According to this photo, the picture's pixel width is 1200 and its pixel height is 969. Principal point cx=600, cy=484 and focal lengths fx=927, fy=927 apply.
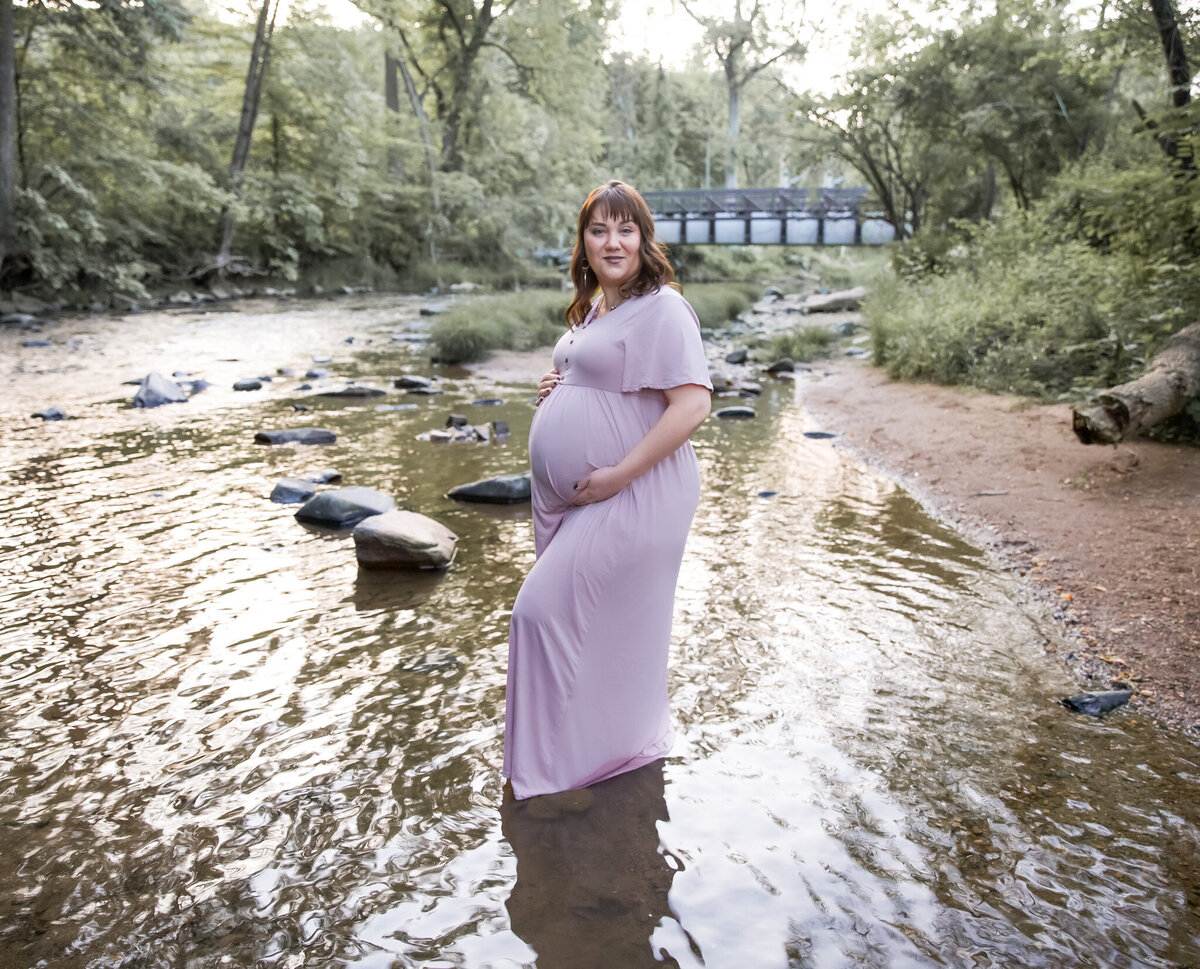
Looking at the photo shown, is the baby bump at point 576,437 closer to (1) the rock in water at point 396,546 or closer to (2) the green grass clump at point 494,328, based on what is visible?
(1) the rock in water at point 396,546

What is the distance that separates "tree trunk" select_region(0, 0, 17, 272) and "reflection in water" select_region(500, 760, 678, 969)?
71.8 feet

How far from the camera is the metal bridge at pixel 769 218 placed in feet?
110

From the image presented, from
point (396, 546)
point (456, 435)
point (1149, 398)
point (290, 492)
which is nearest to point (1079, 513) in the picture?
point (1149, 398)

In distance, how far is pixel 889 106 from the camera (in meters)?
22.5

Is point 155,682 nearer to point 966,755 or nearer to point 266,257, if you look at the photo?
point 966,755

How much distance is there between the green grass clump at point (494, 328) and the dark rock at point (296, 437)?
6.96 metres

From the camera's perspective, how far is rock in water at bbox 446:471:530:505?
7.79m

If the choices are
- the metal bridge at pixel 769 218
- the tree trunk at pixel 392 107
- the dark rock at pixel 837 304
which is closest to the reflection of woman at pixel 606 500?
the dark rock at pixel 837 304

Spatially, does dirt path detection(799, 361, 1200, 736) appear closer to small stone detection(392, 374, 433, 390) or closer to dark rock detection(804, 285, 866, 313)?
small stone detection(392, 374, 433, 390)

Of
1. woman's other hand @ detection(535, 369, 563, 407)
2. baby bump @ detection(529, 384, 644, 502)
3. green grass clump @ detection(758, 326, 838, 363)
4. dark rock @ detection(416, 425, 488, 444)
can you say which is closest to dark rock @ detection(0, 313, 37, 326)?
dark rock @ detection(416, 425, 488, 444)

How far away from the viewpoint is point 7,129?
64.2 feet

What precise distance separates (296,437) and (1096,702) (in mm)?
8186

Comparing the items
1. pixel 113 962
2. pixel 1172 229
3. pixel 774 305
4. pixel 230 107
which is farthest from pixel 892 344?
pixel 230 107

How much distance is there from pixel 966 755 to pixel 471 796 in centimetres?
199
